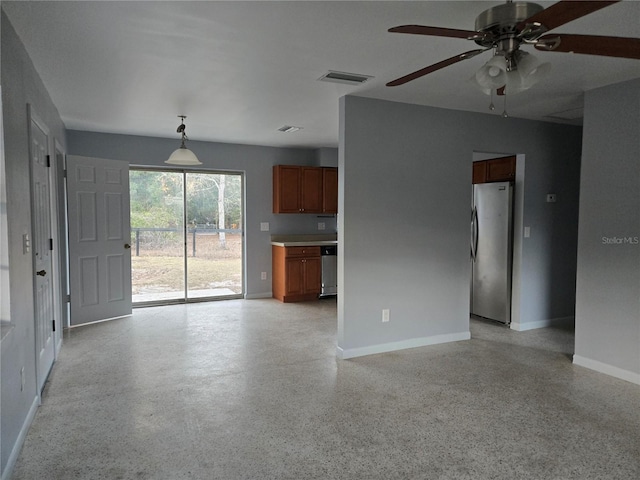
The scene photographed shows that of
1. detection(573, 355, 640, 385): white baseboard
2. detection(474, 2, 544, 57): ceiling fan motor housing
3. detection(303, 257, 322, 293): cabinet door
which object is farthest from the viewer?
detection(303, 257, 322, 293): cabinet door

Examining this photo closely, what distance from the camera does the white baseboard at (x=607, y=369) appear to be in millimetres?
3296

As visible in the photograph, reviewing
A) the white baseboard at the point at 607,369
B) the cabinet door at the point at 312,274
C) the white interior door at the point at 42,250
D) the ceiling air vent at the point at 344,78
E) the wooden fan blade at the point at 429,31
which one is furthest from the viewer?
the cabinet door at the point at 312,274

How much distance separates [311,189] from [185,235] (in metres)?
2.08

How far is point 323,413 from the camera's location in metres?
2.74

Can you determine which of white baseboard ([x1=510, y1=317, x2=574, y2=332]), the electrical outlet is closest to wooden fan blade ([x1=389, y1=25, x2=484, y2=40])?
the electrical outlet

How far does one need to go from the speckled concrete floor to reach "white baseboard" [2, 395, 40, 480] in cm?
4

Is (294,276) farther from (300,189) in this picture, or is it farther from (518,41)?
(518,41)

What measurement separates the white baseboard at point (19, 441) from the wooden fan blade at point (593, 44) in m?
3.20

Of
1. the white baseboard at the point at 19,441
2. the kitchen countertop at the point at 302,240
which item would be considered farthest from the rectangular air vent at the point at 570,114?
the white baseboard at the point at 19,441

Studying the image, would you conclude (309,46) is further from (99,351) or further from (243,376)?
(99,351)

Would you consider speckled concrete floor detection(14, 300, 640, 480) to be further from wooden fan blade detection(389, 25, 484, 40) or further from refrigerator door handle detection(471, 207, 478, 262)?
wooden fan blade detection(389, 25, 484, 40)

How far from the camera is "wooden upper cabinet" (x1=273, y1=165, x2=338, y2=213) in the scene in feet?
21.3

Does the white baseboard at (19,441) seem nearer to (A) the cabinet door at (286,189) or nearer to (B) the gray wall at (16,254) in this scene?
(B) the gray wall at (16,254)

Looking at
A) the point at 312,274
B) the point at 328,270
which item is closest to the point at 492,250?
the point at 328,270
